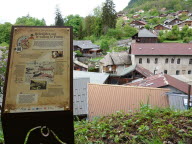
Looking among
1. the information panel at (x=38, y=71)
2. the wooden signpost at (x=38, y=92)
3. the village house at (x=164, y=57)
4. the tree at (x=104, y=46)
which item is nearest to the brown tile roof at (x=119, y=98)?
the wooden signpost at (x=38, y=92)

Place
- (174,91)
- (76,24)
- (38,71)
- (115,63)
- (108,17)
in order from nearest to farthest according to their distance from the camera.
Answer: (38,71)
(174,91)
(115,63)
(108,17)
(76,24)

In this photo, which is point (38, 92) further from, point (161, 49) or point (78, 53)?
point (78, 53)

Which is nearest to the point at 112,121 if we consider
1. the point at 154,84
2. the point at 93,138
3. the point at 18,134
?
the point at 93,138

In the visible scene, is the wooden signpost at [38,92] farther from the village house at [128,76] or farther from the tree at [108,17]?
the tree at [108,17]

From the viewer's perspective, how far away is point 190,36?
49312 millimetres

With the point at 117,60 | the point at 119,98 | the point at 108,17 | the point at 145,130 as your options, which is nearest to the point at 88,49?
the point at 117,60

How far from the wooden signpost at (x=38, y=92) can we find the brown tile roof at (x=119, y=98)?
7.42m

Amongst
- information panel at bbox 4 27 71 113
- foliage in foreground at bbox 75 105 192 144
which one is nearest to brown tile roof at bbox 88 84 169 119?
foliage in foreground at bbox 75 105 192 144

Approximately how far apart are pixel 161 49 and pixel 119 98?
2092 centimetres

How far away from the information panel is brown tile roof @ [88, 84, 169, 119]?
7.54m

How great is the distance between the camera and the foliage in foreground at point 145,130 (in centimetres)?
341

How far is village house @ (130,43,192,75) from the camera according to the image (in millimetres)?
28609

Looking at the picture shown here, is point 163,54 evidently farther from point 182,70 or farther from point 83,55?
point 83,55

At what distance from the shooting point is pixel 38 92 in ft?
8.68
